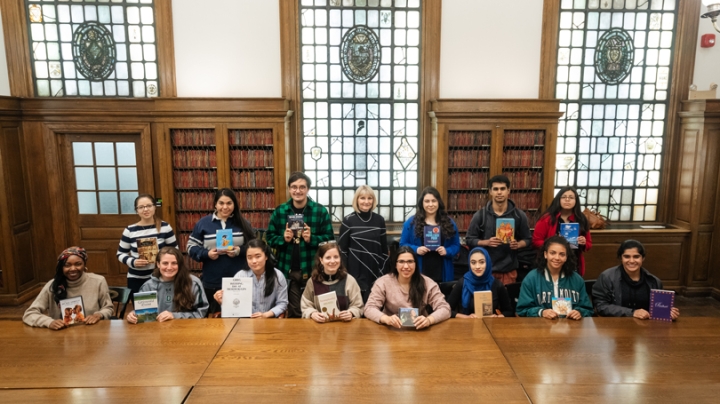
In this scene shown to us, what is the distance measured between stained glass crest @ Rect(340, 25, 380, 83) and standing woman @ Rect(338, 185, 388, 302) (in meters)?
2.45

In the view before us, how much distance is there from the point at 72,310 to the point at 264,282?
116 centimetres

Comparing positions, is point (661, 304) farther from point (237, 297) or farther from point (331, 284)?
point (237, 297)

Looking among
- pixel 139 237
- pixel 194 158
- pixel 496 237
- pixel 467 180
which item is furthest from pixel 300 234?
pixel 467 180

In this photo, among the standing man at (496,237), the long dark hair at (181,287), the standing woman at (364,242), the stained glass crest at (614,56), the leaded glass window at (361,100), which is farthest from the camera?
the stained glass crest at (614,56)

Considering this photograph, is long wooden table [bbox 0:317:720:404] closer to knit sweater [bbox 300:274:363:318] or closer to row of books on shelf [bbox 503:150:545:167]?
knit sweater [bbox 300:274:363:318]

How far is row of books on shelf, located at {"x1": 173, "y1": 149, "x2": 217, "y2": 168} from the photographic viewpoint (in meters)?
5.36

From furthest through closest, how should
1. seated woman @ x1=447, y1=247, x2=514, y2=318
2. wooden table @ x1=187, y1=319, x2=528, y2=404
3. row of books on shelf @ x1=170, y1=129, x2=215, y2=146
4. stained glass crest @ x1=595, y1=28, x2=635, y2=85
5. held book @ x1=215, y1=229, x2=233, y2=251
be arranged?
stained glass crest @ x1=595, y1=28, x2=635, y2=85 < row of books on shelf @ x1=170, y1=129, x2=215, y2=146 < held book @ x1=215, y1=229, x2=233, y2=251 < seated woman @ x1=447, y1=247, x2=514, y2=318 < wooden table @ x1=187, y1=319, x2=528, y2=404

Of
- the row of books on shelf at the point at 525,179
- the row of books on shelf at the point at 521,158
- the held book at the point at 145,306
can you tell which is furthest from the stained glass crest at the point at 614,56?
the held book at the point at 145,306

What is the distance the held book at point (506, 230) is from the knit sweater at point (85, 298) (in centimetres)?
303

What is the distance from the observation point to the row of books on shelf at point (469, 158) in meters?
5.49

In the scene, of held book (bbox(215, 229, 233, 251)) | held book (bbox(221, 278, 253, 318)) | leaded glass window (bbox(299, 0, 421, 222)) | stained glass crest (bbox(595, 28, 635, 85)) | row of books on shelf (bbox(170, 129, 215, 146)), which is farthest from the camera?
stained glass crest (bbox(595, 28, 635, 85))

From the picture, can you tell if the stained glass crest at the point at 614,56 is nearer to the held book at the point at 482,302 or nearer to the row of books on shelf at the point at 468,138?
the row of books on shelf at the point at 468,138

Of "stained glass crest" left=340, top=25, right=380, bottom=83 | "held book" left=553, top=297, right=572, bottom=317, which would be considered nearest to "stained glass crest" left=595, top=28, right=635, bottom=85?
"stained glass crest" left=340, top=25, right=380, bottom=83

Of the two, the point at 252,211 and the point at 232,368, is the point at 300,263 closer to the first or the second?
the point at 232,368
